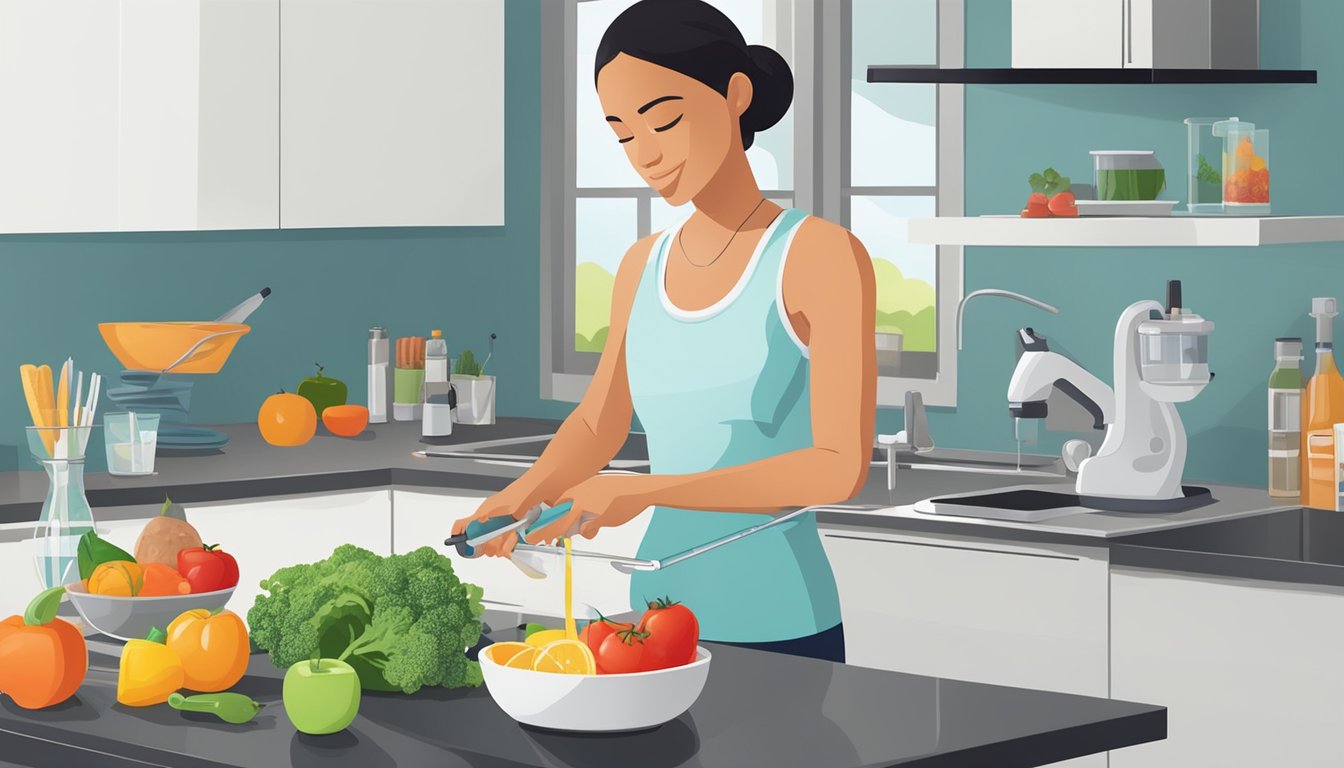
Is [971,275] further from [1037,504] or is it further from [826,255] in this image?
[826,255]

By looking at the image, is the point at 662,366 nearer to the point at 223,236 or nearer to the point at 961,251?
the point at 961,251

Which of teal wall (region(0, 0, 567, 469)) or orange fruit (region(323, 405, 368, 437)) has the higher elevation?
teal wall (region(0, 0, 567, 469))

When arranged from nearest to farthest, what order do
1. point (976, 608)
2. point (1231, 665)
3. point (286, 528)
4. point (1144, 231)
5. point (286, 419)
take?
point (1231, 665)
point (976, 608)
point (1144, 231)
point (286, 528)
point (286, 419)

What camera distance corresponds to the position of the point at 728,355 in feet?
7.97

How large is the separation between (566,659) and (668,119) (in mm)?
797

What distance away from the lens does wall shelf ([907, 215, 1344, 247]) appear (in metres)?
3.38

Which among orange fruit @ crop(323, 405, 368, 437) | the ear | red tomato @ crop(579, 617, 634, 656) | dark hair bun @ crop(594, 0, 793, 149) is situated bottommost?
red tomato @ crop(579, 617, 634, 656)

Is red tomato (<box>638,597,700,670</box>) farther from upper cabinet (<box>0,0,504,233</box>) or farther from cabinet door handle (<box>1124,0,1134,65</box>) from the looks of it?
upper cabinet (<box>0,0,504,233</box>)

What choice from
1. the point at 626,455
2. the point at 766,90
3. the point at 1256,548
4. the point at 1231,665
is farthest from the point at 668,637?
the point at 626,455

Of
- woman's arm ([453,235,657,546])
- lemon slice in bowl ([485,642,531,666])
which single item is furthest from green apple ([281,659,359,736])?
woman's arm ([453,235,657,546])

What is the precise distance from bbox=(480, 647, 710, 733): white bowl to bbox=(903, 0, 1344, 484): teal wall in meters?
2.26

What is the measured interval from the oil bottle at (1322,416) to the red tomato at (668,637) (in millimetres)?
1991

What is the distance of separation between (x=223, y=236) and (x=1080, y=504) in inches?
87.0

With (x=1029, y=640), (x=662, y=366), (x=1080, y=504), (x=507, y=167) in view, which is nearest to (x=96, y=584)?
(x=662, y=366)
